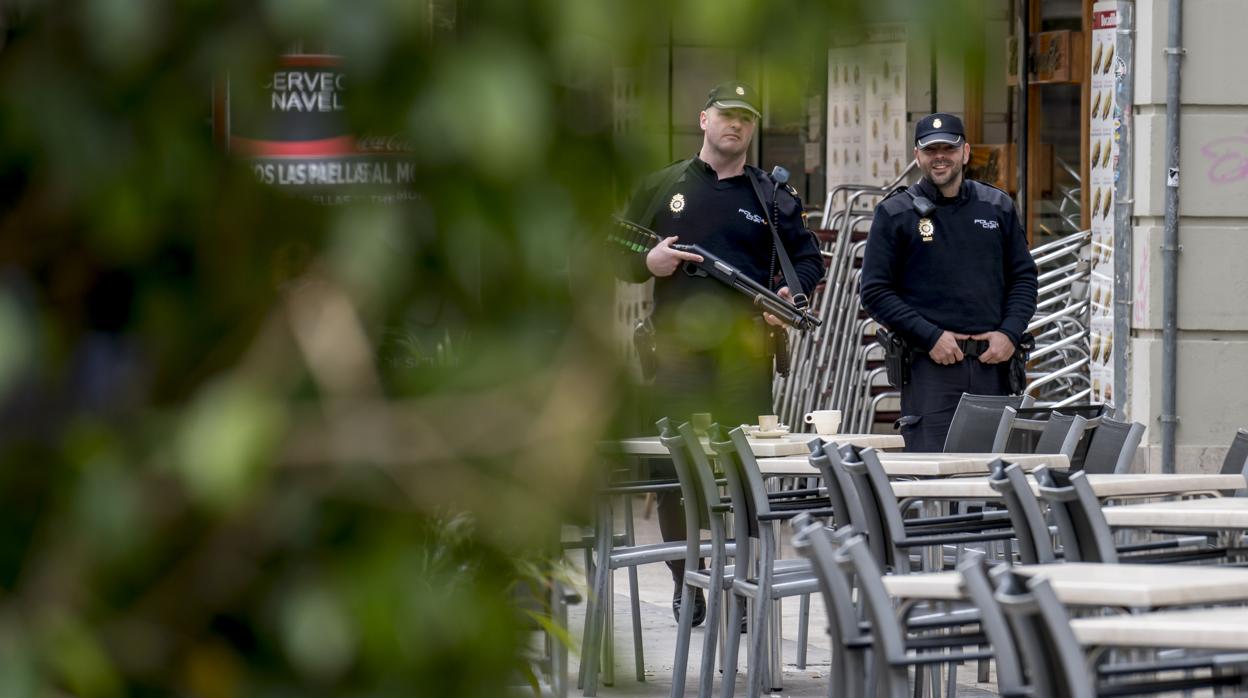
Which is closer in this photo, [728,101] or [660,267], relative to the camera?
[728,101]

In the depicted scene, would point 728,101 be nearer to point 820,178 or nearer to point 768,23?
point 768,23

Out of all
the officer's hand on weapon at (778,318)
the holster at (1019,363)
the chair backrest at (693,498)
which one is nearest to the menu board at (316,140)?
the chair backrest at (693,498)

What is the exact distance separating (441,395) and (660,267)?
6.94 meters

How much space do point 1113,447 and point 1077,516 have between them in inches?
94.8

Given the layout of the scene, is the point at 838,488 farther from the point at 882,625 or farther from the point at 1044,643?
the point at 1044,643

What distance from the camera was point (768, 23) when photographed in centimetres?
97

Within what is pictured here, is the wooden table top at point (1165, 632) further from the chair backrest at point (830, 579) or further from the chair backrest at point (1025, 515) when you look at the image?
the chair backrest at point (1025, 515)

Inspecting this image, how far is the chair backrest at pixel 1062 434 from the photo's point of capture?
23.2 ft

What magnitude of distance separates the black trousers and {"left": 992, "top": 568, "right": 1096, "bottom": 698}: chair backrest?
5577 millimetres

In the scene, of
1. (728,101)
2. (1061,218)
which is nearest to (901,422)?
(1061,218)

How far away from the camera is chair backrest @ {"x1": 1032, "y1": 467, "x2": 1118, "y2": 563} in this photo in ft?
14.8

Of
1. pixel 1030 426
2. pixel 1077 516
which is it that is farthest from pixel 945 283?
pixel 1077 516

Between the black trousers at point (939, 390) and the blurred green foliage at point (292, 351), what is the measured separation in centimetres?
786

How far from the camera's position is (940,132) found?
28.9 ft
